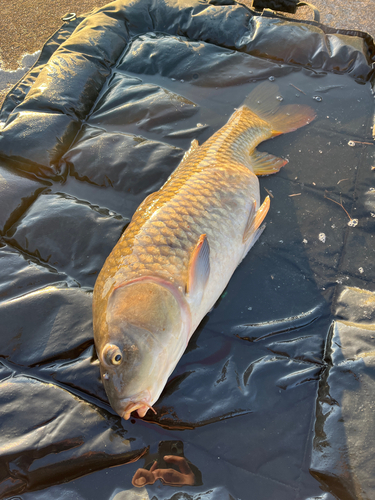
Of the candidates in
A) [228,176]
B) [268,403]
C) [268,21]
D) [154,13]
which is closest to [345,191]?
[228,176]

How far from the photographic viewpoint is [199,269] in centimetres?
165

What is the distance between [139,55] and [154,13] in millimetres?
670

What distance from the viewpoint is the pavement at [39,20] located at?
446 cm

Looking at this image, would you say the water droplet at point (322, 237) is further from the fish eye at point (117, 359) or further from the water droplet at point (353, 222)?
the fish eye at point (117, 359)

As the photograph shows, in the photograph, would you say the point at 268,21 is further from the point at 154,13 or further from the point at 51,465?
the point at 51,465

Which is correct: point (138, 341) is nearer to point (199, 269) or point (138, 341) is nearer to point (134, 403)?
point (134, 403)

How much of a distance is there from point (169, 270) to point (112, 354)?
0.47 metres

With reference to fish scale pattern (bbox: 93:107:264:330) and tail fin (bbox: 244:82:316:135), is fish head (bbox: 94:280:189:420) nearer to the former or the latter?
fish scale pattern (bbox: 93:107:264:330)

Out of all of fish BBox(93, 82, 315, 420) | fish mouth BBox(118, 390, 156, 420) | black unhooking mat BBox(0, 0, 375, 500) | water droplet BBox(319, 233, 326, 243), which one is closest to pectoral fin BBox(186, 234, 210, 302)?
fish BBox(93, 82, 315, 420)

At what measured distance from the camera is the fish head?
4.72ft

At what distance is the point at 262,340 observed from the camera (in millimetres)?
1902

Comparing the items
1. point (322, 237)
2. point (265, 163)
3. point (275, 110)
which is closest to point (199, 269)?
point (322, 237)

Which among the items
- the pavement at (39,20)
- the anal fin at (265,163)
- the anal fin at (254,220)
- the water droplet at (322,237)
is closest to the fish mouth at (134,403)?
the anal fin at (254,220)

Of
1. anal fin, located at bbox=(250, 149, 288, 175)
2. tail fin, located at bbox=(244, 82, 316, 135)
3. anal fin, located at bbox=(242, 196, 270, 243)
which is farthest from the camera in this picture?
tail fin, located at bbox=(244, 82, 316, 135)
